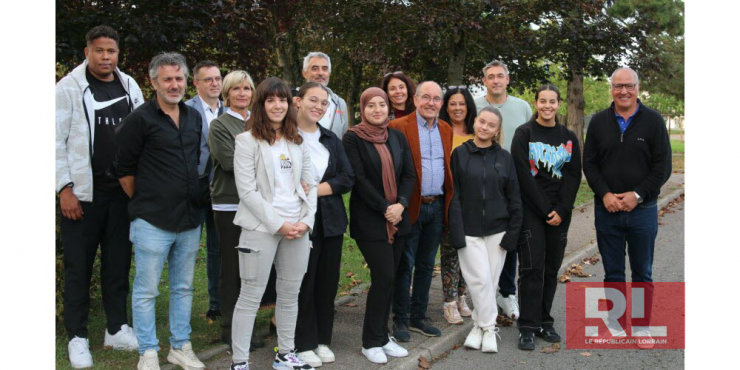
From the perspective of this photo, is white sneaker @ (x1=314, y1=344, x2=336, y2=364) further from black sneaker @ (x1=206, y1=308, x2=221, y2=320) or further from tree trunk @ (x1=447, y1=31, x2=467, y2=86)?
tree trunk @ (x1=447, y1=31, x2=467, y2=86)

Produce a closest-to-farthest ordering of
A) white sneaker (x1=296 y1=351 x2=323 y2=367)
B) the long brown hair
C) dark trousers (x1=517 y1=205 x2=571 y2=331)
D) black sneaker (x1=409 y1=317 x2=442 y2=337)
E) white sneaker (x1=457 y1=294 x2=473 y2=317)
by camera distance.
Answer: the long brown hair
white sneaker (x1=296 y1=351 x2=323 y2=367)
dark trousers (x1=517 y1=205 x2=571 y2=331)
black sneaker (x1=409 y1=317 x2=442 y2=337)
white sneaker (x1=457 y1=294 x2=473 y2=317)

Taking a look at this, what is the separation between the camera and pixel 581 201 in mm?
16250

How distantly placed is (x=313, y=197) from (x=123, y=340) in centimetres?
200

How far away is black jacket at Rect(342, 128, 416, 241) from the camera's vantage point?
16.9 ft

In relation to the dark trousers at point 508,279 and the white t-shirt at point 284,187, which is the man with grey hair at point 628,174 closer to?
the dark trousers at point 508,279

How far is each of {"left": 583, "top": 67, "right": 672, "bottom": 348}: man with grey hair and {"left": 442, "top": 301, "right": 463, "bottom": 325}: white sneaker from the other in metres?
1.44

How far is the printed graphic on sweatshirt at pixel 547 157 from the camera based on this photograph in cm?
570

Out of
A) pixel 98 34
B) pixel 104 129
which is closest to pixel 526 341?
pixel 104 129

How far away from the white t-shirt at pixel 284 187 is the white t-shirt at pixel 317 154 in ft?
1.15

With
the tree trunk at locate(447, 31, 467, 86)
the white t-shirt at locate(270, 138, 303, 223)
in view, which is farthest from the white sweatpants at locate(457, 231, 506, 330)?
the tree trunk at locate(447, 31, 467, 86)

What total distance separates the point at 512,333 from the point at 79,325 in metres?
3.74

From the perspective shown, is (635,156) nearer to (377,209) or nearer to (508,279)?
(508,279)

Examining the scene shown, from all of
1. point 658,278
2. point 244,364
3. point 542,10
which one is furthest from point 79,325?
point 542,10

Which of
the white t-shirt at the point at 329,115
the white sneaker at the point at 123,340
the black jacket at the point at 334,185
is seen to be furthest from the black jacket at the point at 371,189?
the white sneaker at the point at 123,340
